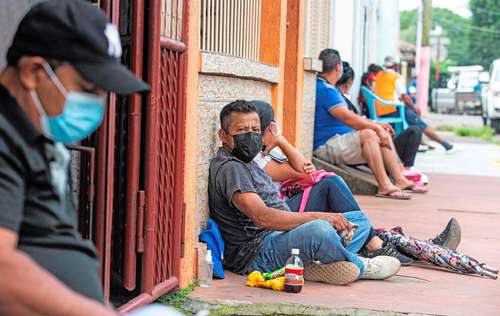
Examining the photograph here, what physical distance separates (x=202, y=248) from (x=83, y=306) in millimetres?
3374

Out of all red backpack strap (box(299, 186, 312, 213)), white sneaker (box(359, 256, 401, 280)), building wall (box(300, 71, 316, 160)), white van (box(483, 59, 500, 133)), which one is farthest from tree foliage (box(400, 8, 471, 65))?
white sneaker (box(359, 256, 401, 280))

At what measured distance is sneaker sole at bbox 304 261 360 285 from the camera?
5770mm

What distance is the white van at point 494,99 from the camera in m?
Result: 28.2

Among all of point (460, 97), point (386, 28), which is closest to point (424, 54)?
point (386, 28)

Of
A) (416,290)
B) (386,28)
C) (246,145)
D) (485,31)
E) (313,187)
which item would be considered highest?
(485,31)

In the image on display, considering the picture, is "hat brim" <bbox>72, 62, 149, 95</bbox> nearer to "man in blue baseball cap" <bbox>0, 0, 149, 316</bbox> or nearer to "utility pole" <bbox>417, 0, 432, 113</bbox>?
"man in blue baseball cap" <bbox>0, 0, 149, 316</bbox>

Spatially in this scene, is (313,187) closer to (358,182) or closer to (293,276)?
(293,276)

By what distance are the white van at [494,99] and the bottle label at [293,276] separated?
2367cm

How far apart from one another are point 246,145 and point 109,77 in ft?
11.0

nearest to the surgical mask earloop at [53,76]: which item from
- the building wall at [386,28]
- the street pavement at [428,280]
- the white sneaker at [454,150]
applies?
the street pavement at [428,280]

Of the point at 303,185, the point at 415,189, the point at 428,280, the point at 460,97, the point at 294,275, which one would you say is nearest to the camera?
the point at 294,275

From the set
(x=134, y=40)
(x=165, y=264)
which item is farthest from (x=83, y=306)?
(x=165, y=264)

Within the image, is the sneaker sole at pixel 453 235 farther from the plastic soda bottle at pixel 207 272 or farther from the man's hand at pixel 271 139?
the plastic soda bottle at pixel 207 272

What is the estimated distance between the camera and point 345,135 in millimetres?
10109
